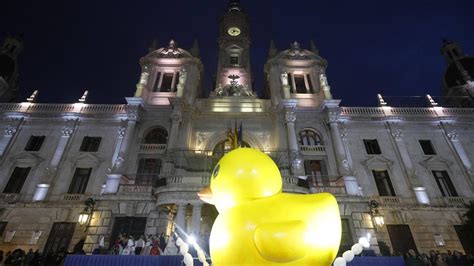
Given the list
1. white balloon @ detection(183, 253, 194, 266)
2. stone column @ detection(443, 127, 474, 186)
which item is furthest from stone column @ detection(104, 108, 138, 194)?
stone column @ detection(443, 127, 474, 186)

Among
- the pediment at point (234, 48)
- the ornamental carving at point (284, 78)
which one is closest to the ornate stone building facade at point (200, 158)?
the ornamental carving at point (284, 78)

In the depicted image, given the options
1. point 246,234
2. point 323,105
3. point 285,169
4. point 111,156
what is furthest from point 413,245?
point 111,156

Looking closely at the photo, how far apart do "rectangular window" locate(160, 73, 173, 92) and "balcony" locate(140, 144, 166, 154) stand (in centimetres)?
645

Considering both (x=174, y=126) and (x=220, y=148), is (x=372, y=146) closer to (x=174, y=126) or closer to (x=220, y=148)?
(x=220, y=148)

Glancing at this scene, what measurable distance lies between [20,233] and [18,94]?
90.1 ft

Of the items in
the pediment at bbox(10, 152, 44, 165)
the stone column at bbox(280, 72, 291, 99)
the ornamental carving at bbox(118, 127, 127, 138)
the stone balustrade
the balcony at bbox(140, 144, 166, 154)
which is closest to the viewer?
the pediment at bbox(10, 152, 44, 165)

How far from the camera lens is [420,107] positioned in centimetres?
2317

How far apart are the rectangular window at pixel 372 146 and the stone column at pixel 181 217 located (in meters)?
15.9

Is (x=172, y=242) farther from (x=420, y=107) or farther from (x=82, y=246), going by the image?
(x=420, y=107)

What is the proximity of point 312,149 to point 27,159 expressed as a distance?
2316cm

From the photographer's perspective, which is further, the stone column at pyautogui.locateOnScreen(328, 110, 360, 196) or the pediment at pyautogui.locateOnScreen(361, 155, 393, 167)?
the pediment at pyautogui.locateOnScreen(361, 155, 393, 167)

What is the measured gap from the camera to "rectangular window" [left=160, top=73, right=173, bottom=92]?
25258mm

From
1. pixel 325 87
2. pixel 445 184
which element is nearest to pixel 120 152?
pixel 325 87

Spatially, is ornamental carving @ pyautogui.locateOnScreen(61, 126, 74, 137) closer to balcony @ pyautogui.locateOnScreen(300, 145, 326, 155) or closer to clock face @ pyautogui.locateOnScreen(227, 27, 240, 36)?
balcony @ pyautogui.locateOnScreen(300, 145, 326, 155)
